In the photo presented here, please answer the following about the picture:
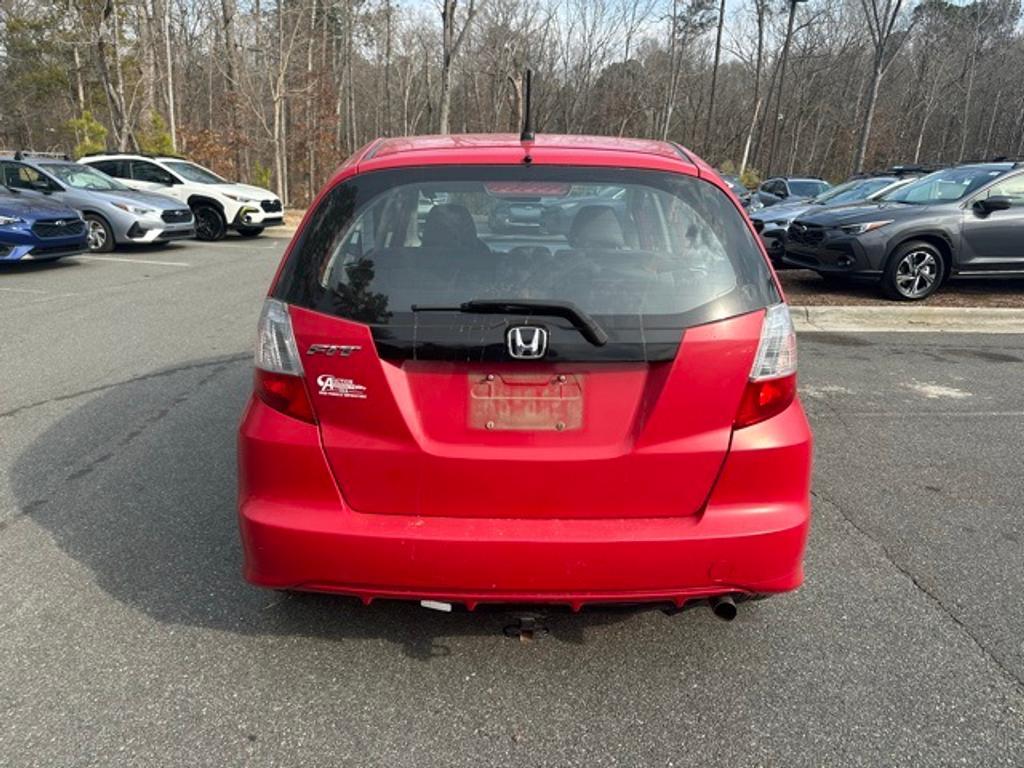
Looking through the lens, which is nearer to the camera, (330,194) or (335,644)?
(330,194)

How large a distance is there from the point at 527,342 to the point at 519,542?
0.60 m

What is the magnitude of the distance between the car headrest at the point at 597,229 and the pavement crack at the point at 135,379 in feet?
14.3

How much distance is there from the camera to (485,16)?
41.8 meters

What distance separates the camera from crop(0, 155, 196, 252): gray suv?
13.1 m

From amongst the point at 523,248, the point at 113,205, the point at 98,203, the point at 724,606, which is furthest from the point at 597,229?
the point at 98,203

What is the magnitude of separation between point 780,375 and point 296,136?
2986 cm

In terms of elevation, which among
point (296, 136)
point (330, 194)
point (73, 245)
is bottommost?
point (73, 245)

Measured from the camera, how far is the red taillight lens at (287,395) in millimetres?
2219

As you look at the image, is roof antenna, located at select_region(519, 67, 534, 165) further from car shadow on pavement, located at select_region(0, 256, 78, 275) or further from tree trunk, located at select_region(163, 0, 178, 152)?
tree trunk, located at select_region(163, 0, 178, 152)

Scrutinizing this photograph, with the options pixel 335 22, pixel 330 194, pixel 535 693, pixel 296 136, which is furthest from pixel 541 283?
pixel 335 22

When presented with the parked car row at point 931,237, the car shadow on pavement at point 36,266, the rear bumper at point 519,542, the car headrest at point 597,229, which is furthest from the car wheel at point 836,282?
the car shadow on pavement at point 36,266

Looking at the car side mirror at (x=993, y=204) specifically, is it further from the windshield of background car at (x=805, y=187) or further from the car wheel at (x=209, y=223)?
the car wheel at (x=209, y=223)

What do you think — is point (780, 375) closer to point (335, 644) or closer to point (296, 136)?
point (335, 644)

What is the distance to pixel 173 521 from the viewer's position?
11.3 ft
